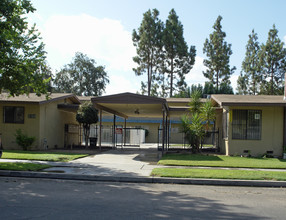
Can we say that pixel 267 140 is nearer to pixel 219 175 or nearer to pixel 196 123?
pixel 196 123

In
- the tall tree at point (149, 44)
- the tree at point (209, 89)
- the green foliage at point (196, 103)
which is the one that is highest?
the tall tree at point (149, 44)

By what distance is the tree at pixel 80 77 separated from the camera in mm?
57719

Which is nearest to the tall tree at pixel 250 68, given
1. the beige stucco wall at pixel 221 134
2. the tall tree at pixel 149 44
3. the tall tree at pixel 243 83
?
the tall tree at pixel 243 83

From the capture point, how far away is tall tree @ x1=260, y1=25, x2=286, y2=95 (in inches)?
1724

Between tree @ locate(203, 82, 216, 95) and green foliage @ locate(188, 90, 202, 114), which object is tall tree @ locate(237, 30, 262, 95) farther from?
green foliage @ locate(188, 90, 202, 114)

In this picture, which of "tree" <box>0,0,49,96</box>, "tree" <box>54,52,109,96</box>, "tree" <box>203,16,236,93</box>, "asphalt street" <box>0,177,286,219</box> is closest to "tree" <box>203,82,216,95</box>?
"tree" <box>203,16,236,93</box>

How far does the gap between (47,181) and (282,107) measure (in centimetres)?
A: 1428

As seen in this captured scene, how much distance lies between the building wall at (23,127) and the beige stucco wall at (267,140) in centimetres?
1181

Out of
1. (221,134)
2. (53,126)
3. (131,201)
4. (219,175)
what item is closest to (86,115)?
(53,126)

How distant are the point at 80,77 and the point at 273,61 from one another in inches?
1263

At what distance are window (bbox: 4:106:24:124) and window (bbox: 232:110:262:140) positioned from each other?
13.1m

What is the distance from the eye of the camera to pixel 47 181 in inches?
386

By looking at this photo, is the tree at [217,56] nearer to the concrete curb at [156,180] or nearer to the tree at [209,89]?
the tree at [209,89]

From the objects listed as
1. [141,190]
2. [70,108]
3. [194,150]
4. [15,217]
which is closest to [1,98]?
[70,108]
